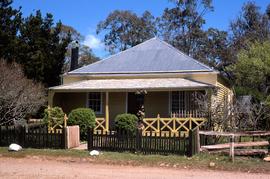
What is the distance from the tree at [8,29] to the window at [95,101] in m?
5.46

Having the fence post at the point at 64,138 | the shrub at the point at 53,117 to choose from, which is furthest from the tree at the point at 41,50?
the fence post at the point at 64,138

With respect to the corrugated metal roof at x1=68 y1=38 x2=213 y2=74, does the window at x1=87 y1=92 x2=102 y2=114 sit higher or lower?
lower

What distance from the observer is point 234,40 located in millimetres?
48719

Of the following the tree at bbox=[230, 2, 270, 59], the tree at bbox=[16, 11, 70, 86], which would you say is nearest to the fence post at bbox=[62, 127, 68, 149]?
the tree at bbox=[16, 11, 70, 86]

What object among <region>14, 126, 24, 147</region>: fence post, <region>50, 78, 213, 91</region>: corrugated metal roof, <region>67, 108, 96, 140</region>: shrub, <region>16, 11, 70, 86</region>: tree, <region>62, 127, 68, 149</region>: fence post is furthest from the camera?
<region>16, 11, 70, 86</region>: tree

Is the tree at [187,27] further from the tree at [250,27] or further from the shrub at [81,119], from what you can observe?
the shrub at [81,119]

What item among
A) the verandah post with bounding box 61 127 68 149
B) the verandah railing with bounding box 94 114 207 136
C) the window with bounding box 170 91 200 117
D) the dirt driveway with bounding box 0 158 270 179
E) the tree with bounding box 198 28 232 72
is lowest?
the dirt driveway with bounding box 0 158 270 179

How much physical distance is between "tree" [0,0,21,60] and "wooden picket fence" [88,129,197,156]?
39.7 ft

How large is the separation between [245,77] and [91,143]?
18101 mm

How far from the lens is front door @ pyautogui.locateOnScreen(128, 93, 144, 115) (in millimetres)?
24906

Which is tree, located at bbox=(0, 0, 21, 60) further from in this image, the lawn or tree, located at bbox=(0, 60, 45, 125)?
the lawn

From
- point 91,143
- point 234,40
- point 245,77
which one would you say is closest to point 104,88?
point 91,143

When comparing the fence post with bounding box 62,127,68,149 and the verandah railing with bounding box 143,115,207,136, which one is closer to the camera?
the fence post with bounding box 62,127,68,149

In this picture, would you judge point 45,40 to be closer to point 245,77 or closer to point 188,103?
point 188,103
